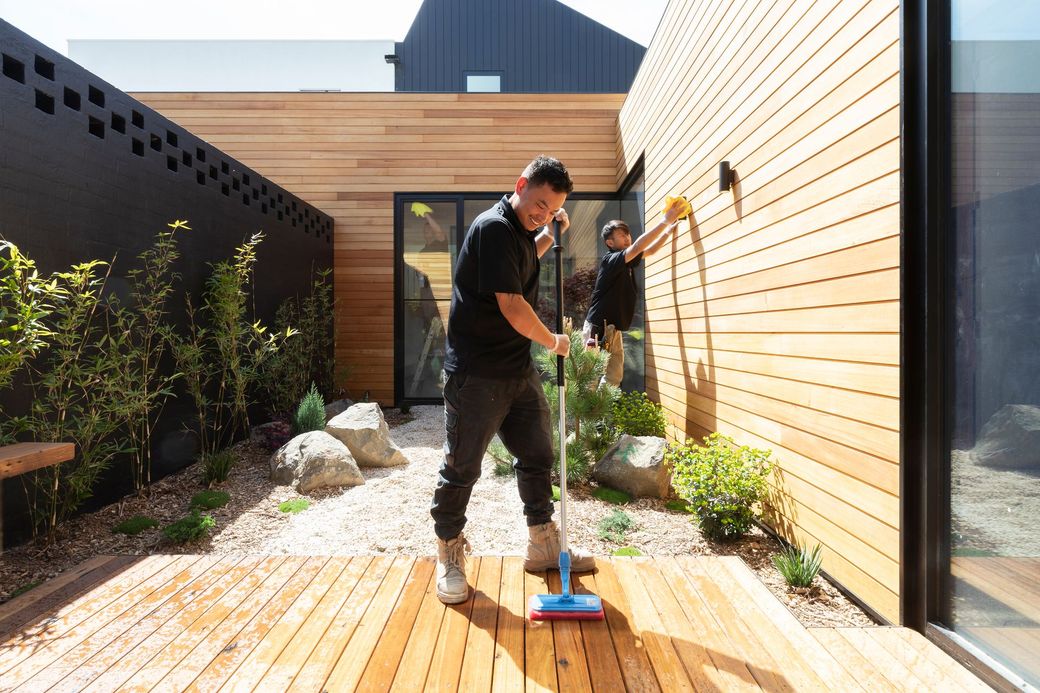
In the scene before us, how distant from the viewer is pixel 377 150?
7047mm

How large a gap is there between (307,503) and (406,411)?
317cm

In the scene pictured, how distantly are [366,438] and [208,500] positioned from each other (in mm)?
1195

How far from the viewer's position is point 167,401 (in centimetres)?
382

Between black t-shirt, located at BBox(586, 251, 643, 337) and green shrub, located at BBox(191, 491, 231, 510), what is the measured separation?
2.67m

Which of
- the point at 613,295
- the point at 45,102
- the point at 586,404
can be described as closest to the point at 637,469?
the point at 586,404

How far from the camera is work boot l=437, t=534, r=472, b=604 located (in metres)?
1.95

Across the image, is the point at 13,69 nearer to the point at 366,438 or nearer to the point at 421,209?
the point at 366,438

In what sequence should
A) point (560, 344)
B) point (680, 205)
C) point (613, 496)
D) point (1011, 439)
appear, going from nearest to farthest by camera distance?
point (1011, 439)
point (560, 344)
point (613, 496)
point (680, 205)

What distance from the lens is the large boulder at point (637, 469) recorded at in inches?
142

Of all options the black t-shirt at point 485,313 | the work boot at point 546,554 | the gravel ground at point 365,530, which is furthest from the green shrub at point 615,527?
the black t-shirt at point 485,313

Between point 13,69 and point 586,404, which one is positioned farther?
point 586,404

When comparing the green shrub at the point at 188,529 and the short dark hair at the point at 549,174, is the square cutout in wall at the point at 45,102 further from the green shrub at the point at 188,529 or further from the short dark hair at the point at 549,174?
the short dark hair at the point at 549,174

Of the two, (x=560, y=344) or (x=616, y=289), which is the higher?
(x=616, y=289)

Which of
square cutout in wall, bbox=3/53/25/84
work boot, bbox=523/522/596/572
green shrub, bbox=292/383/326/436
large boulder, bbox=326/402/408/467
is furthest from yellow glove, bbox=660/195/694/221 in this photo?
square cutout in wall, bbox=3/53/25/84
